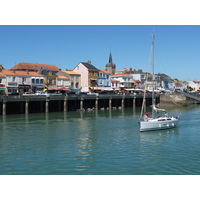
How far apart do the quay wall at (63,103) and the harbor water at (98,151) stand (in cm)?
1733

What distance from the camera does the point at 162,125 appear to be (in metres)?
38.0

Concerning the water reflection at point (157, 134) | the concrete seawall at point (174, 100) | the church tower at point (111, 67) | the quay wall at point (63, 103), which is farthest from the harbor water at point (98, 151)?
the church tower at point (111, 67)

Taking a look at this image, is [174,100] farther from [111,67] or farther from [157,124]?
[111,67]

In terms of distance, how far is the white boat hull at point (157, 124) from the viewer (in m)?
36.0

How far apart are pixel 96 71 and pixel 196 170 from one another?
80.5 meters

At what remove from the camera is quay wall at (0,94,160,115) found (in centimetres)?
5678

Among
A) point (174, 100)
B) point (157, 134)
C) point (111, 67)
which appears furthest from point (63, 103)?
point (111, 67)

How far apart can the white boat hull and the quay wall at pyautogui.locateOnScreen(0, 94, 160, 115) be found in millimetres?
28445

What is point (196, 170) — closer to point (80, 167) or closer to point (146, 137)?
point (80, 167)

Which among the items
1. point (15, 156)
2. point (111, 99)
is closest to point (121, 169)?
point (15, 156)

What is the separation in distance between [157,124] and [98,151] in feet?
44.3

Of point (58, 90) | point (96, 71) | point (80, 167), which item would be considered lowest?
point (80, 167)

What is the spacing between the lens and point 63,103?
66.8 metres
